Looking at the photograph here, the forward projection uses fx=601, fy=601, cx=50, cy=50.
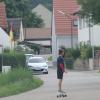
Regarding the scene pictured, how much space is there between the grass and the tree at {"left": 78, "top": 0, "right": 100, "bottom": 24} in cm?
465

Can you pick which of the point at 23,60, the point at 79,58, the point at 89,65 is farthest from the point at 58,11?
the point at 23,60

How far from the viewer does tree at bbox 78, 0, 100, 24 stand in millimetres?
30258

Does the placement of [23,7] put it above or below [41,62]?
above

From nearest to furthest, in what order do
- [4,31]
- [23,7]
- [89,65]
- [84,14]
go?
[84,14] → [89,65] → [4,31] → [23,7]

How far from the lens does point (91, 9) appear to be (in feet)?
101

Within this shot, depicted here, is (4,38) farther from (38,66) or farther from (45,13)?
(45,13)

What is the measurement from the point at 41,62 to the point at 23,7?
56882 millimetres

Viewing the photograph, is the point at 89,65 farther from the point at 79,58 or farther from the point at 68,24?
the point at 68,24

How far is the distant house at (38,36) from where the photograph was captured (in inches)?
4998

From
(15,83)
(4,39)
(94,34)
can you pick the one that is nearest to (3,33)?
→ (4,39)

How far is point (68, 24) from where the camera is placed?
88812mm

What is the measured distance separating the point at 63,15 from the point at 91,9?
188ft

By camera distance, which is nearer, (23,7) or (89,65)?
(89,65)

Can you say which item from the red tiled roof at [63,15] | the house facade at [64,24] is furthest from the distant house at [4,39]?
the red tiled roof at [63,15]
